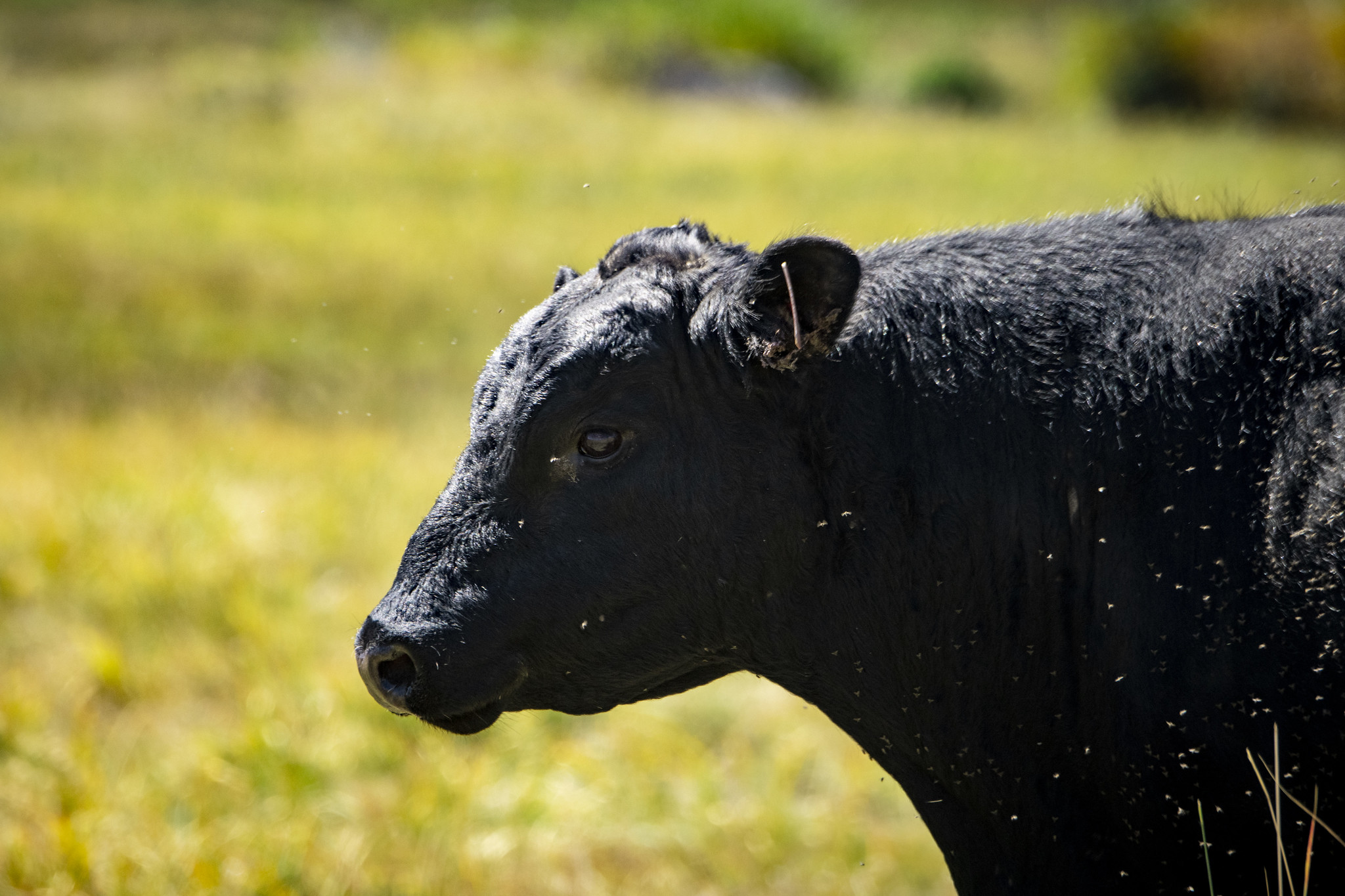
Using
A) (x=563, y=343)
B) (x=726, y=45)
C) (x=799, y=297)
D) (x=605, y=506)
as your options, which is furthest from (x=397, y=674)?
(x=726, y=45)

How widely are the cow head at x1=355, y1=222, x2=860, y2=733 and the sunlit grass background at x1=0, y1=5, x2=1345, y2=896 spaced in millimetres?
543

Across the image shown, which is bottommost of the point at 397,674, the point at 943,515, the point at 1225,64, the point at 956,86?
the point at 397,674

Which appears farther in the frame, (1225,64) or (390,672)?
(1225,64)

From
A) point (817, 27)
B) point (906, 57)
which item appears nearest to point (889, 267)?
point (817, 27)

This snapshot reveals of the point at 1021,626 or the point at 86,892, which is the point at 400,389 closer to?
the point at 86,892

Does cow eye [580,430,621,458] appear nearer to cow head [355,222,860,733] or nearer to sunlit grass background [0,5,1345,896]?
cow head [355,222,860,733]

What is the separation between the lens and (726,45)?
36.3 meters

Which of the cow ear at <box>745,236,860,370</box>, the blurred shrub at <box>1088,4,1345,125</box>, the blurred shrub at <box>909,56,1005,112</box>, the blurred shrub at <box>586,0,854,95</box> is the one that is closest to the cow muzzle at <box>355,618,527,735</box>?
the cow ear at <box>745,236,860,370</box>

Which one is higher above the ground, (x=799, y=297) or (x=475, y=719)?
(x=799, y=297)

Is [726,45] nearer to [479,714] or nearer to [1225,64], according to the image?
[1225,64]

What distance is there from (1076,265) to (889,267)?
0.40m

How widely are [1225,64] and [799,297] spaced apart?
32488 mm

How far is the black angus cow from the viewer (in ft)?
7.14

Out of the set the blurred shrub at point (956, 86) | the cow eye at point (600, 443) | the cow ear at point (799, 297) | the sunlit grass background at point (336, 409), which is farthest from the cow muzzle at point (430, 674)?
the blurred shrub at point (956, 86)
